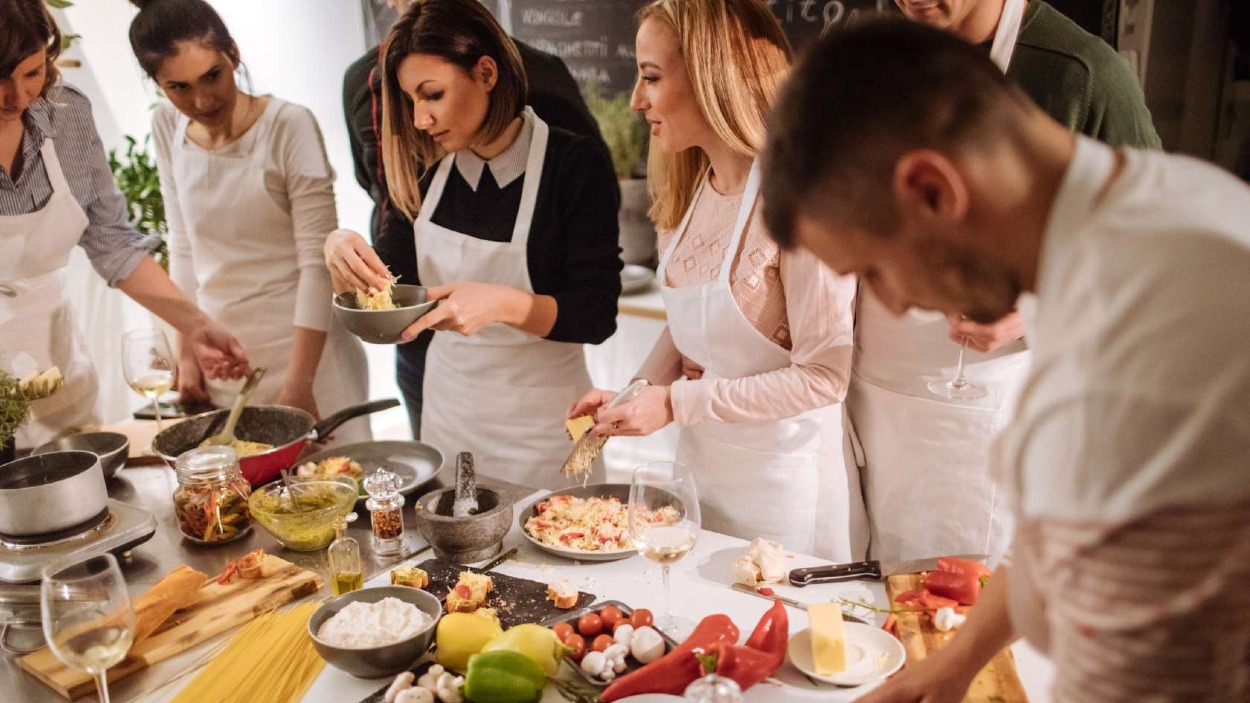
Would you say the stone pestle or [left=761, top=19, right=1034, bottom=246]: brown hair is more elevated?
[left=761, top=19, right=1034, bottom=246]: brown hair

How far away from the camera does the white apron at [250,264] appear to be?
113 inches

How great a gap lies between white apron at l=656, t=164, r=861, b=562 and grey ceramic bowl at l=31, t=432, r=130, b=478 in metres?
1.26

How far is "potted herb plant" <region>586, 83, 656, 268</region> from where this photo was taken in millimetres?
3986

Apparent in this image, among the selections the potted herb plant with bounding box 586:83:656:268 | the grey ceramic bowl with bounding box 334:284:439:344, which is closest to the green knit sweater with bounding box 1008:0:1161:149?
the grey ceramic bowl with bounding box 334:284:439:344

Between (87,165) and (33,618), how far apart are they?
1.51 meters

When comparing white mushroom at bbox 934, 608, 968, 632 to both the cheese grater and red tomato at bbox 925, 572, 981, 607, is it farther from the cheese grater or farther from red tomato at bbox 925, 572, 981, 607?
the cheese grater

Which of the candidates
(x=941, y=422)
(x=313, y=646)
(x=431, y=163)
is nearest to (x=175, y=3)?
(x=431, y=163)

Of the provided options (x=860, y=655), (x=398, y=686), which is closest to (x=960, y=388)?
(x=860, y=655)

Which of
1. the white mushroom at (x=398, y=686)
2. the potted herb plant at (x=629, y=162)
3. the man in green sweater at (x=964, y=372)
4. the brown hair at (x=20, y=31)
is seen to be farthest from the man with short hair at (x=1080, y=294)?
the potted herb plant at (x=629, y=162)

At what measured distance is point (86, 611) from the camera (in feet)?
4.02

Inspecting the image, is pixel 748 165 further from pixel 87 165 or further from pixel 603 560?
pixel 87 165

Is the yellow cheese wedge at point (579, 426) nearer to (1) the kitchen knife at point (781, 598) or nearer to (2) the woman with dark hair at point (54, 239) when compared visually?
(1) the kitchen knife at point (781, 598)

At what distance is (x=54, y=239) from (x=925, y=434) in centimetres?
235

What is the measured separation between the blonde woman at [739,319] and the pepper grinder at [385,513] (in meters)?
0.42
